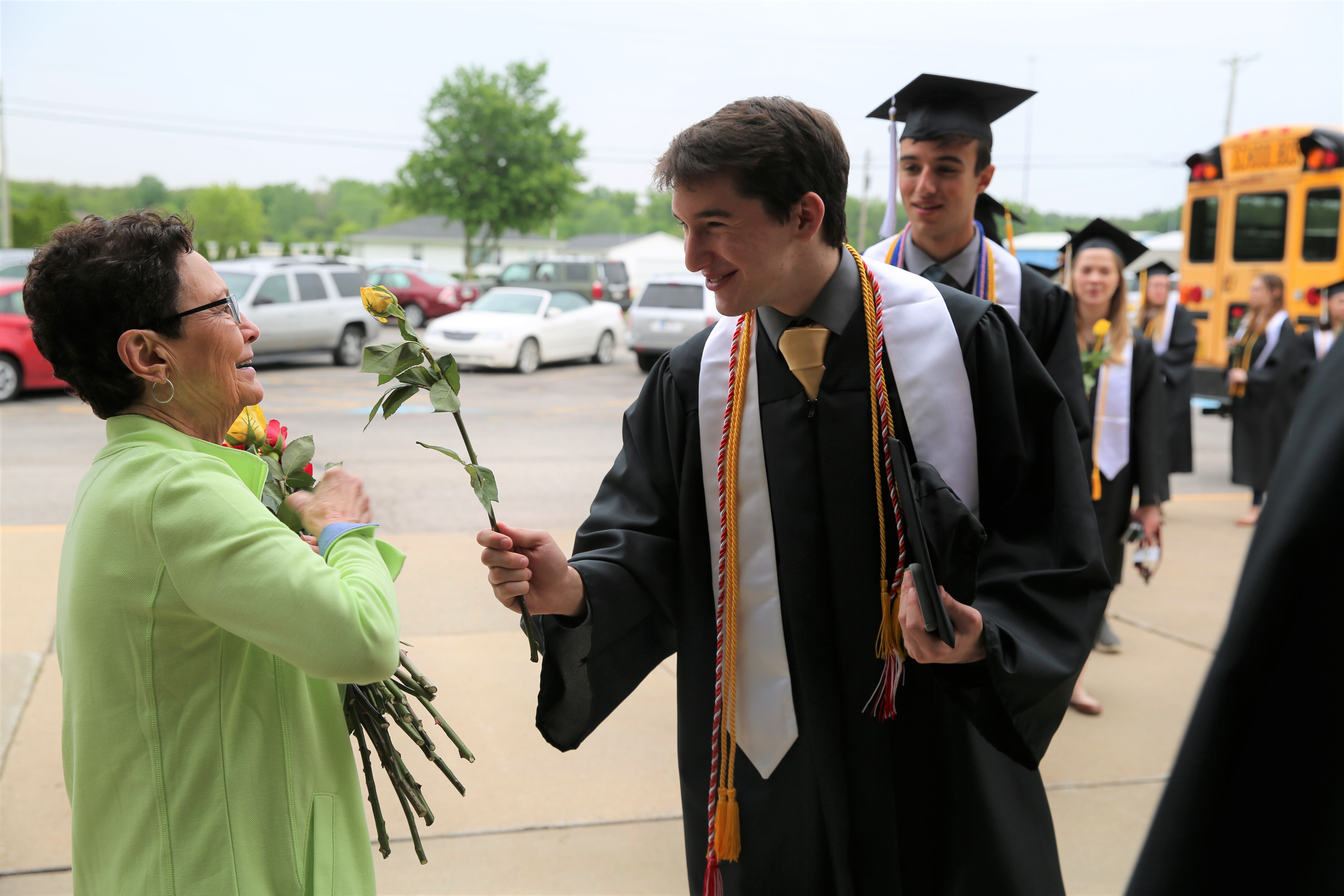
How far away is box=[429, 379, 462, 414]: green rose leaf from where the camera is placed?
1526 mm

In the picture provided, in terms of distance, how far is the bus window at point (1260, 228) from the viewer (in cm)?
1256

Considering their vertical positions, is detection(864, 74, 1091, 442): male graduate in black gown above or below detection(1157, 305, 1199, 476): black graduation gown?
above

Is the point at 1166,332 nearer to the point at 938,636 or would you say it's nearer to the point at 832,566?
the point at 832,566

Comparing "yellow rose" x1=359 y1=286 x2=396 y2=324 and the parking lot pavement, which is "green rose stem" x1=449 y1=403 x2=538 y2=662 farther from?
the parking lot pavement

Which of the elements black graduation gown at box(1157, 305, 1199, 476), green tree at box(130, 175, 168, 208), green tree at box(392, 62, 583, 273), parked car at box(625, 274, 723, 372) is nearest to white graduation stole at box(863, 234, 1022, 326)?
black graduation gown at box(1157, 305, 1199, 476)

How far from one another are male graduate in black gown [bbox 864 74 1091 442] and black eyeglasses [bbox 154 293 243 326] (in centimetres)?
196

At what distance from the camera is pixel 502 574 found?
170 centimetres

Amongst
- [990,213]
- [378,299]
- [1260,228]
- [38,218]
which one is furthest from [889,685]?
[38,218]

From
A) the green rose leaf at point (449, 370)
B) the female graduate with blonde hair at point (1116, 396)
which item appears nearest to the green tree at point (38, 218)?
the female graduate with blonde hair at point (1116, 396)

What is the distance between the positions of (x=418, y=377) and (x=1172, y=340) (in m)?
7.88

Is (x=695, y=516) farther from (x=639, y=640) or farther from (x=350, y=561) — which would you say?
(x=350, y=561)

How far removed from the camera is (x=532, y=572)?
1.78 m

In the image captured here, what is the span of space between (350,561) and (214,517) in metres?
0.21

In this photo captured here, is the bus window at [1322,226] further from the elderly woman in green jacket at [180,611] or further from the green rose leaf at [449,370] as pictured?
the elderly woman in green jacket at [180,611]
